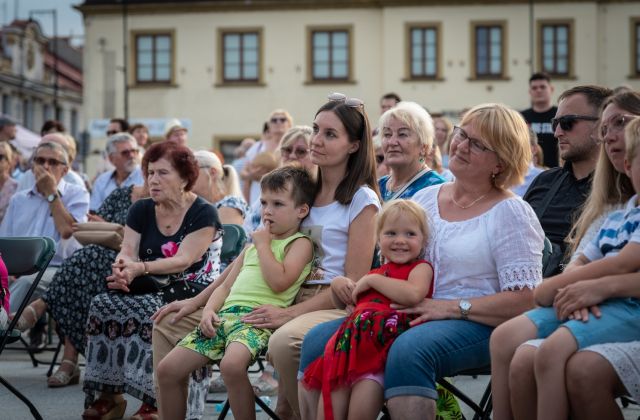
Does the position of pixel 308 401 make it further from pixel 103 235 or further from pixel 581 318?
pixel 103 235

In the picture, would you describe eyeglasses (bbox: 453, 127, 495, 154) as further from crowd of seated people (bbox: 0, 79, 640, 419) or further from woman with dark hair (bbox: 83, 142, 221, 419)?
woman with dark hair (bbox: 83, 142, 221, 419)

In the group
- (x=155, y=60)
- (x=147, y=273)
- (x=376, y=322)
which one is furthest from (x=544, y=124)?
(x=155, y=60)

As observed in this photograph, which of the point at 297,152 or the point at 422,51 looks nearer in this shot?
the point at 297,152

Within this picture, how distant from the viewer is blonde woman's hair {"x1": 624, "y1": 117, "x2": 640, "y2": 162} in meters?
3.99

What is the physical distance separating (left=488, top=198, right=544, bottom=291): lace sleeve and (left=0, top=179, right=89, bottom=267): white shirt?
499 cm

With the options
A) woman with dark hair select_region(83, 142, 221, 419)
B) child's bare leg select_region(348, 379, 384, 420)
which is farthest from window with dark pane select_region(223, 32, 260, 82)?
child's bare leg select_region(348, 379, 384, 420)

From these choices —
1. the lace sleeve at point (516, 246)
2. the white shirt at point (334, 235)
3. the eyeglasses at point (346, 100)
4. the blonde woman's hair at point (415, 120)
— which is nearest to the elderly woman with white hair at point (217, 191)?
the blonde woman's hair at point (415, 120)

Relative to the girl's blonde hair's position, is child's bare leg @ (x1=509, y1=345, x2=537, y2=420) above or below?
below

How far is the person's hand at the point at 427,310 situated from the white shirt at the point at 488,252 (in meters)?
0.15

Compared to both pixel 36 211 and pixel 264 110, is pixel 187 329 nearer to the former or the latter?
pixel 36 211

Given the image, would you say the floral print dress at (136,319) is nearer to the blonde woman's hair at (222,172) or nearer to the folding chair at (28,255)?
the folding chair at (28,255)

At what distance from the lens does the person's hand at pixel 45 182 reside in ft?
28.5

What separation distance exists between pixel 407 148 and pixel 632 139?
2.13m

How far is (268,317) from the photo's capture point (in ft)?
16.9
